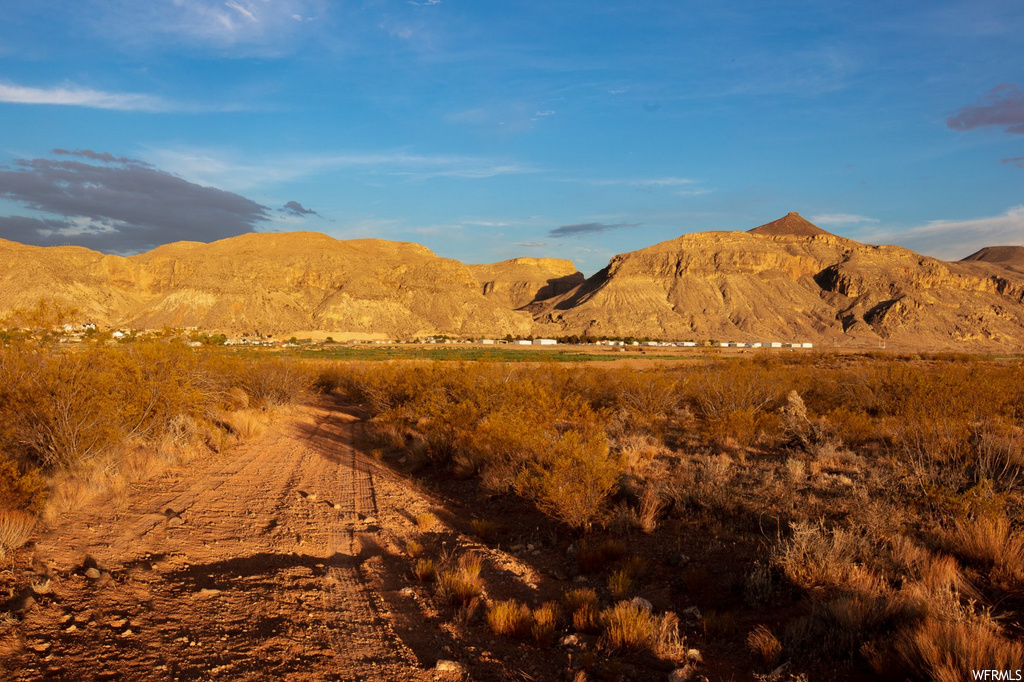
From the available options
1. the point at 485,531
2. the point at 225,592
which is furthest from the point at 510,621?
the point at 225,592

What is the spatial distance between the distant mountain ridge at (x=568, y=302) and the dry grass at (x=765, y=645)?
89.3 metres

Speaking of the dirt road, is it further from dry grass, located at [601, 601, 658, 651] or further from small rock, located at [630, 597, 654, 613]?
small rock, located at [630, 597, 654, 613]

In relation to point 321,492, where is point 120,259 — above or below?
above

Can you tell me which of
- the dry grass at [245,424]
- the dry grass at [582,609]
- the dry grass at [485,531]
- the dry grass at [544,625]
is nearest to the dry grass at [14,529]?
the dry grass at [485,531]

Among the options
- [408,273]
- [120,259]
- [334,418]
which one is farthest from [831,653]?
[120,259]

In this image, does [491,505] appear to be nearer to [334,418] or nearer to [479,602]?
[479,602]

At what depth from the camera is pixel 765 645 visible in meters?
4.26

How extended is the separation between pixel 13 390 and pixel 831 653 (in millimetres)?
11157

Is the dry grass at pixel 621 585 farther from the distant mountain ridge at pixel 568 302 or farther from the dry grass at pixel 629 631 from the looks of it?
the distant mountain ridge at pixel 568 302

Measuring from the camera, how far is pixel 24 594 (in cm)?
464

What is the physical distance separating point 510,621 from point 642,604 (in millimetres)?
1333

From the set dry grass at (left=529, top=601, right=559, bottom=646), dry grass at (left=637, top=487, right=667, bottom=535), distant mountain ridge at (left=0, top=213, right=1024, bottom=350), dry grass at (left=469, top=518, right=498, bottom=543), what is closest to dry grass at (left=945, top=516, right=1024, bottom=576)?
dry grass at (left=637, top=487, right=667, bottom=535)

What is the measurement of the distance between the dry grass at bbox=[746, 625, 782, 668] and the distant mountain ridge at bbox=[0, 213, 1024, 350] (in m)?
89.3

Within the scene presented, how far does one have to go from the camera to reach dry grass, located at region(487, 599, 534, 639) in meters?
4.73
